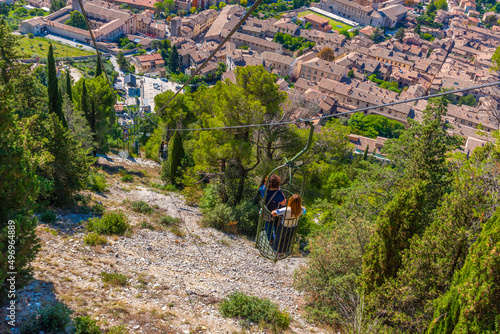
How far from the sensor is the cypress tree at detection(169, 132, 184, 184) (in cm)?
1884

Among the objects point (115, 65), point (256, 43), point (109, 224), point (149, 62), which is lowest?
point (115, 65)

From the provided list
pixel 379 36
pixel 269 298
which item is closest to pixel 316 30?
pixel 379 36

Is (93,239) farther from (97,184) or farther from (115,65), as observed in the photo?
(115,65)

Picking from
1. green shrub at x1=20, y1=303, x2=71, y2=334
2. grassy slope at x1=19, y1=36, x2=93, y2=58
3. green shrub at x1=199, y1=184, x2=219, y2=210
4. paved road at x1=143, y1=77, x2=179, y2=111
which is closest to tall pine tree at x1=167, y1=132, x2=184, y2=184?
green shrub at x1=199, y1=184, x2=219, y2=210

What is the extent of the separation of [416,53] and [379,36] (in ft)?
49.1

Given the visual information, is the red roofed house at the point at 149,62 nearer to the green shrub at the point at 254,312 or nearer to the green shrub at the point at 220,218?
the green shrub at the point at 220,218

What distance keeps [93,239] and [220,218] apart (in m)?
5.19

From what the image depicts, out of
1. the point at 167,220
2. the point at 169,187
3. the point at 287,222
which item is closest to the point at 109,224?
the point at 167,220

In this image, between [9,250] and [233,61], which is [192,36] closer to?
[233,61]

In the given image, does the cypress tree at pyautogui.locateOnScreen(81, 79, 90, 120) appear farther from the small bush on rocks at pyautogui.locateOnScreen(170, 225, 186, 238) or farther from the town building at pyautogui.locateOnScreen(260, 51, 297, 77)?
the town building at pyautogui.locateOnScreen(260, 51, 297, 77)

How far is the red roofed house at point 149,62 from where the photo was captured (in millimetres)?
67688

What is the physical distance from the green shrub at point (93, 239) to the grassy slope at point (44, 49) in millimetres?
66142

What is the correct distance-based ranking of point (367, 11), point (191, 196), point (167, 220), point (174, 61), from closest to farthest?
point (167, 220), point (191, 196), point (174, 61), point (367, 11)

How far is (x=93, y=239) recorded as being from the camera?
32.2 feet
